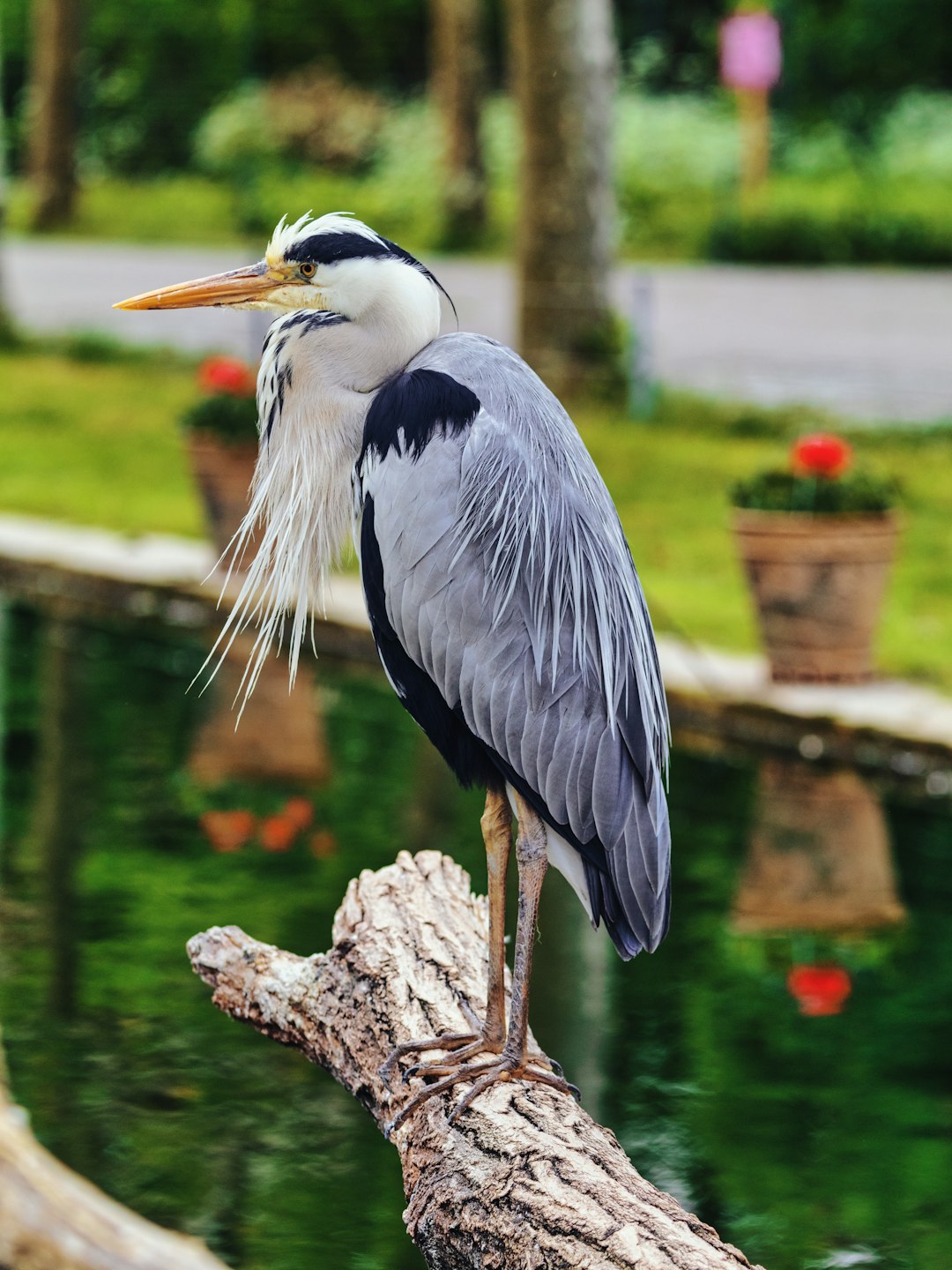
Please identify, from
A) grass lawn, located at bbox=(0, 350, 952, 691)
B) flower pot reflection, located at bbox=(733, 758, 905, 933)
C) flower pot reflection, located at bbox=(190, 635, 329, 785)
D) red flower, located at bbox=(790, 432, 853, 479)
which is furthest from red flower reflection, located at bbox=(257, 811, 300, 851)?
red flower, located at bbox=(790, 432, 853, 479)

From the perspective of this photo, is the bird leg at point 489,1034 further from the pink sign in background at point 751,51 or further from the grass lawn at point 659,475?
the pink sign in background at point 751,51

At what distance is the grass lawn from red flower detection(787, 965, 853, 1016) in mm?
2294

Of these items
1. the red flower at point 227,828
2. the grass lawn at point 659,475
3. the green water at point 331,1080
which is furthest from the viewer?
the grass lawn at point 659,475

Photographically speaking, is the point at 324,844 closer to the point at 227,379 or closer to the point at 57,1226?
the point at 227,379

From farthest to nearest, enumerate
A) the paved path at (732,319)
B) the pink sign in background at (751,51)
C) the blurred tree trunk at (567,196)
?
the pink sign in background at (751,51) < the paved path at (732,319) < the blurred tree trunk at (567,196)

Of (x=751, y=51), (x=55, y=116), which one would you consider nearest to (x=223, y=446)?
(x=751, y=51)

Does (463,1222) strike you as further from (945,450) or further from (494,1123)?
(945,450)

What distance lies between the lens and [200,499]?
9953 millimetres

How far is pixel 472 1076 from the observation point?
11.8ft

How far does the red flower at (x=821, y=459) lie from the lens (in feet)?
26.2

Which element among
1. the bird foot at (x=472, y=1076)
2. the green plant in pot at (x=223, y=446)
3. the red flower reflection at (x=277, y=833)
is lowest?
the red flower reflection at (x=277, y=833)

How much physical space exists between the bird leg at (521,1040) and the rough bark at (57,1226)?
1.56m

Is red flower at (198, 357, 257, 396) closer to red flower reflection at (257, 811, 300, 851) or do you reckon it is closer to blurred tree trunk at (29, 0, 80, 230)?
red flower reflection at (257, 811, 300, 851)

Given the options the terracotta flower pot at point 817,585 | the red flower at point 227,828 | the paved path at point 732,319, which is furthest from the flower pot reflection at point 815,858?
the paved path at point 732,319
